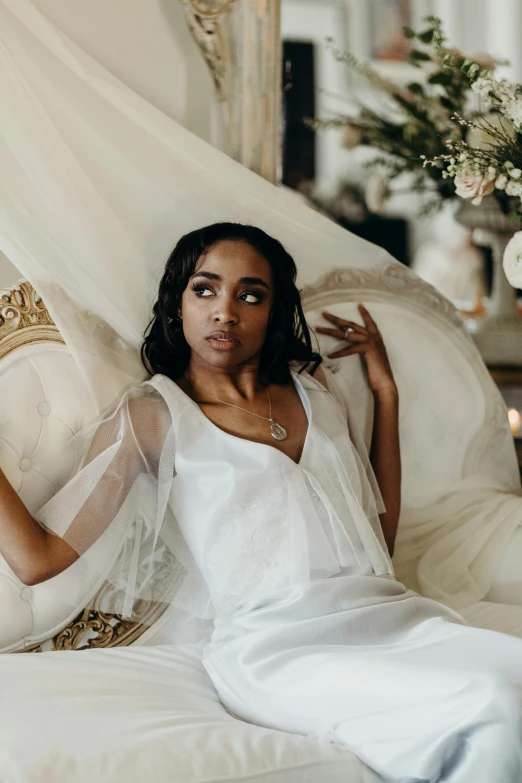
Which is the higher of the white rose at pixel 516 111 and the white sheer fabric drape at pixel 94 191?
the white rose at pixel 516 111

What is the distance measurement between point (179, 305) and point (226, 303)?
11 centimetres

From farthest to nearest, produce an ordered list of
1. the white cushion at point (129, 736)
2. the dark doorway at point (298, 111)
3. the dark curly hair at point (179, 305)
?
the dark doorway at point (298, 111) < the dark curly hair at point (179, 305) < the white cushion at point (129, 736)

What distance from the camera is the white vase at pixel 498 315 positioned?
2.63m

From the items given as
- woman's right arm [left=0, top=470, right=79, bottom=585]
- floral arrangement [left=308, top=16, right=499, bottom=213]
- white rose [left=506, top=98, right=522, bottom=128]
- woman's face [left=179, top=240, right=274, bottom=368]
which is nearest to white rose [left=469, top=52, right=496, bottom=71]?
floral arrangement [left=308, top=16, right=499, bottom=213]

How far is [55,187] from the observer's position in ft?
4.91

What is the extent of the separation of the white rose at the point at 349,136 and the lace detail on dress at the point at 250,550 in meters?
1.49

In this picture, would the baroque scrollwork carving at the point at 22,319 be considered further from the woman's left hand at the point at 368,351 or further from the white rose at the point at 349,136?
the white rose at the point at 349,136

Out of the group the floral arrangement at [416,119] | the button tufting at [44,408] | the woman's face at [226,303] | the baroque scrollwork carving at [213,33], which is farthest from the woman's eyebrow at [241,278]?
the floral arrangement at [416,119]

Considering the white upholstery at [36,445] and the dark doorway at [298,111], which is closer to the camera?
the white upholstery at [36,445]

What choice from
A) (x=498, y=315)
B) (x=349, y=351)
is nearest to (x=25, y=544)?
(x=349, y=351)

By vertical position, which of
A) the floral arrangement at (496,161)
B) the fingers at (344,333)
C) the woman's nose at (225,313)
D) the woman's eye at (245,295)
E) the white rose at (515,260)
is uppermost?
the floral arrangement at (496,161)

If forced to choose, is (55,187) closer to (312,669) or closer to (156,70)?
(156,70)

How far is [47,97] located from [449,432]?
1059 millimetres

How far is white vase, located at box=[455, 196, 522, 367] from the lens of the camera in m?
2.63
